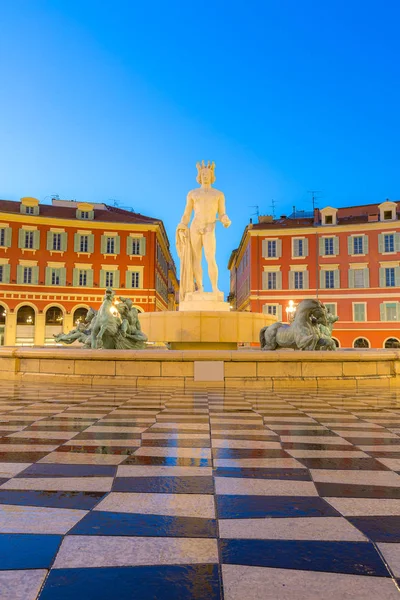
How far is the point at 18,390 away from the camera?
27.5ft

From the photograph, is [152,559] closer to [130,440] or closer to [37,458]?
[37,458]

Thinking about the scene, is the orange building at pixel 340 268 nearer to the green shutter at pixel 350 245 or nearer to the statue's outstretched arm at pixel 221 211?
the green shutter at pixel 350 245

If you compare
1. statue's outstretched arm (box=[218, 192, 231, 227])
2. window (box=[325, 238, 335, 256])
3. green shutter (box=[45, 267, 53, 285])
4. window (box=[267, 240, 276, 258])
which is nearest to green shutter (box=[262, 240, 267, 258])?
window (box=[267, 240, 276, 258])

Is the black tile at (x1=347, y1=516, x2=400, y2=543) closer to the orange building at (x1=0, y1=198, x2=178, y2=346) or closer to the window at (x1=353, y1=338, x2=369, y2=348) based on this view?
the orange building at (x1=0, y1=198, x2=178, y2=346)

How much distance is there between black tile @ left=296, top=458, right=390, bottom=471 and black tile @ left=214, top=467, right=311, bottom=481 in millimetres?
194

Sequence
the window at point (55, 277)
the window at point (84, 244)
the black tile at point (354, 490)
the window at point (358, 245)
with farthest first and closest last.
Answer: the window at point (84, 244) < the window at point (358, 245) < the window at point (55, 277) < the black tile at point (354, 490)

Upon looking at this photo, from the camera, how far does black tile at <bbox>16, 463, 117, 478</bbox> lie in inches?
112

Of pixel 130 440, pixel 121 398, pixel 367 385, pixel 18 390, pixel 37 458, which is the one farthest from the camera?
pixel 367 385

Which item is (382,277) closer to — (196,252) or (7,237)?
(7,237)

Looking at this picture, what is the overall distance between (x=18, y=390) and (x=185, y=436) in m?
5.19

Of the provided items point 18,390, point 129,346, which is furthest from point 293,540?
point 129,346

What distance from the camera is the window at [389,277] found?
40281 mm

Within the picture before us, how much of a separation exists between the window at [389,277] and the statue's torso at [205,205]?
30956 millimetres

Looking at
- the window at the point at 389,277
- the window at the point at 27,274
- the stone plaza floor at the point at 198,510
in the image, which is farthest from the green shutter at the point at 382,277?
the stone plaza floor at the point at 198,510
